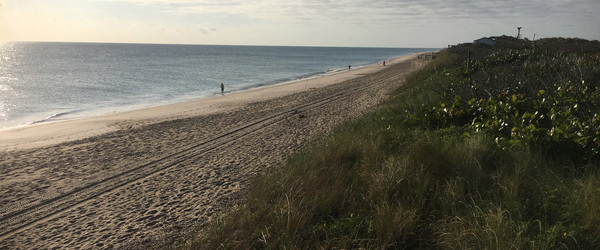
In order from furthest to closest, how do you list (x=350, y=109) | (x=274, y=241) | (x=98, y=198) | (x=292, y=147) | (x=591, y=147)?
(x=350, y=109), (x=292, y=147), (x=98, y=198), (x=591, y=147), (x=274, y=241)

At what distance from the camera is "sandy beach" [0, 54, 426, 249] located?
20.2 feet

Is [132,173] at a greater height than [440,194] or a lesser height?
lesser

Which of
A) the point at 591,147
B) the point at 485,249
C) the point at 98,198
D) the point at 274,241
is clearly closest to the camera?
the point at 485,249

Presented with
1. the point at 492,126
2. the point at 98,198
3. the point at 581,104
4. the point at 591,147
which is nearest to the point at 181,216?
the point at 98,198

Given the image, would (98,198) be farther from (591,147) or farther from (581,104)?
(581,104)

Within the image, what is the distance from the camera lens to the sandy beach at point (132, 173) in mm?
6172

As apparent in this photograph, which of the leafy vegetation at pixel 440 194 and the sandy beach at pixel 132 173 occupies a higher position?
the leafy vegetation at pixel 440 194

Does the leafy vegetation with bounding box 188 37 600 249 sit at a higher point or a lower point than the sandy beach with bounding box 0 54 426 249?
higher

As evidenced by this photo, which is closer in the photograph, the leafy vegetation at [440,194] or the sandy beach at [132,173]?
the leafy vegetation at [440,194]

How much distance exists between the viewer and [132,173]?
9.12 metres

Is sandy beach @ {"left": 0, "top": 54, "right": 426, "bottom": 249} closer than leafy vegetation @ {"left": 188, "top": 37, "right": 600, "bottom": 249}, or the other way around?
leafy vegetation @ {"left": 188, "top": 37, "right": 600, "bottom": 249}

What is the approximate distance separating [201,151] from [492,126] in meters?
7.76

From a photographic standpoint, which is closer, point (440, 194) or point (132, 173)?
point (440, 194)

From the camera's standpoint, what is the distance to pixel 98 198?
298 inches
